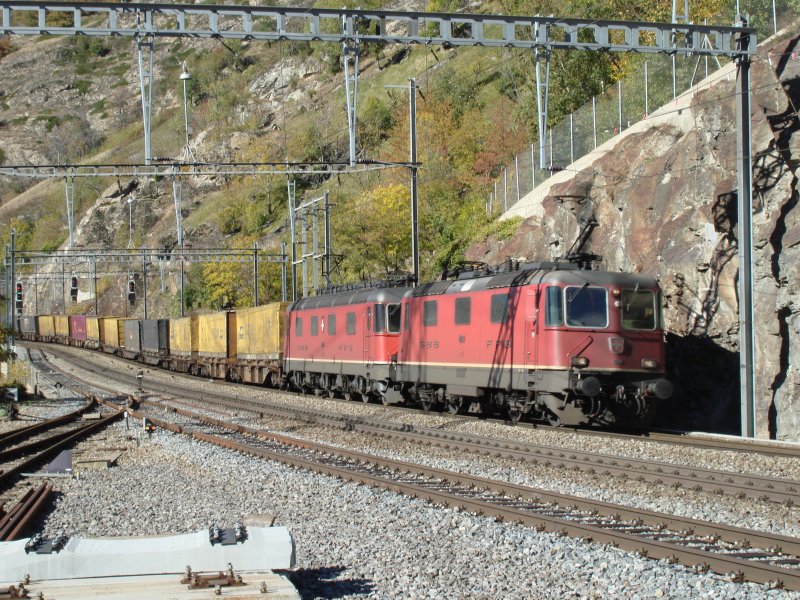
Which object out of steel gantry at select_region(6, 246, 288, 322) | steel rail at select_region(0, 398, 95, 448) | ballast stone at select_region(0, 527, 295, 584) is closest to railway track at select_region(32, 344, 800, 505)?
steel rail at select_region(0, 398, 95, 448)

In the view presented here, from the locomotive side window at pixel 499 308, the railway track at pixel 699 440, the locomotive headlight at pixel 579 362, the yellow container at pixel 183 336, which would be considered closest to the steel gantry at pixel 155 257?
the yellow container at pixel 183 336

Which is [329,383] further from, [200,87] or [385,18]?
[200,87]

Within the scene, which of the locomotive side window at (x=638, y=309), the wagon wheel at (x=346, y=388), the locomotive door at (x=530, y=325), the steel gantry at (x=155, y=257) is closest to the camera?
the locomotive side window at (x=638, y=309)

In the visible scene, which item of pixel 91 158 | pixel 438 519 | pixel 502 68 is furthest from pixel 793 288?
pixel 91 158

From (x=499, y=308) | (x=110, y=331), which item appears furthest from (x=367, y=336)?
(x=110, y=331)

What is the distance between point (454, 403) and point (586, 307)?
218 inches

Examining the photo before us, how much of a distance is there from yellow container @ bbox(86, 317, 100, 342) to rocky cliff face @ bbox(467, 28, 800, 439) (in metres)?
51.3

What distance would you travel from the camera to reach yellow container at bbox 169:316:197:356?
48094mm

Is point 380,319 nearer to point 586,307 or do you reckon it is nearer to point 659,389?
point 586,307

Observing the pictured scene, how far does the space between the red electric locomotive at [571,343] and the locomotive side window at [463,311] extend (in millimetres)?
395

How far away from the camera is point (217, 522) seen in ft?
34.1

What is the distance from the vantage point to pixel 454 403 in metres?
22.6

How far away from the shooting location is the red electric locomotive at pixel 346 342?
2520 centimetres

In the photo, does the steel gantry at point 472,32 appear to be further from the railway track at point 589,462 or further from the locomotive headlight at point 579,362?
the railway track at point 589,462
